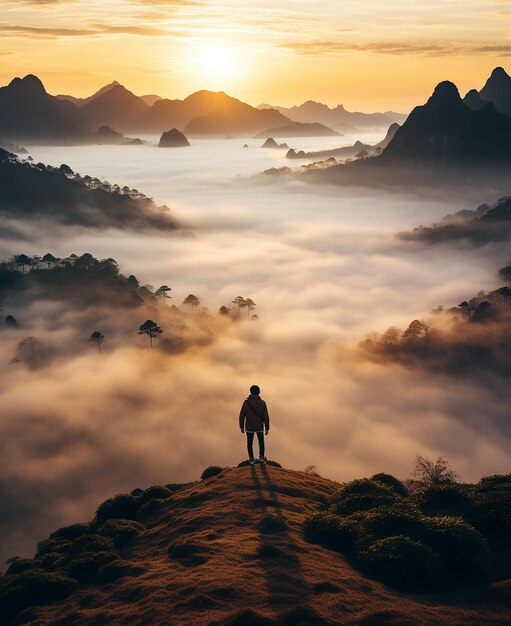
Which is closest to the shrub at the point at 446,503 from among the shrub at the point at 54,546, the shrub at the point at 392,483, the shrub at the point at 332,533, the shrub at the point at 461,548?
the shrub at the point at 461,548

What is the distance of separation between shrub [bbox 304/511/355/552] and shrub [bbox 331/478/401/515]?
7.24 feet

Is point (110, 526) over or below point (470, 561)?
over

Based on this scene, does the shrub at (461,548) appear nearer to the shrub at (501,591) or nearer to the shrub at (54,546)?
the shrub at (501,591)

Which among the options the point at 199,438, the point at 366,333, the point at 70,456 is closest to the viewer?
the point at 70,456

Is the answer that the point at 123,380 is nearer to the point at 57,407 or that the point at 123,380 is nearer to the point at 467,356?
the point at 57,407

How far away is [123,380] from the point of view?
5285 inches

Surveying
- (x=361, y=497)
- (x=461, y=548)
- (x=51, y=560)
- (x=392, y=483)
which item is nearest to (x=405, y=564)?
(x=461, y=548)

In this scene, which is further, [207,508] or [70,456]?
[70,456]

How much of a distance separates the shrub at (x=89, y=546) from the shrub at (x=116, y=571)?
1534 mm

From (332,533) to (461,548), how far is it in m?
4.11

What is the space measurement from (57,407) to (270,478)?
109 meters

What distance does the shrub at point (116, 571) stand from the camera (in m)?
19.6

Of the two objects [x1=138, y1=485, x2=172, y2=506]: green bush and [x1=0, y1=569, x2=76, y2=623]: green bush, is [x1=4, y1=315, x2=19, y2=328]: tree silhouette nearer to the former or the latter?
[x1=138, y1=485, x2=172, y2=506]: green bush

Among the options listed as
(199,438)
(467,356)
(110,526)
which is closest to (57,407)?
(199,438)
